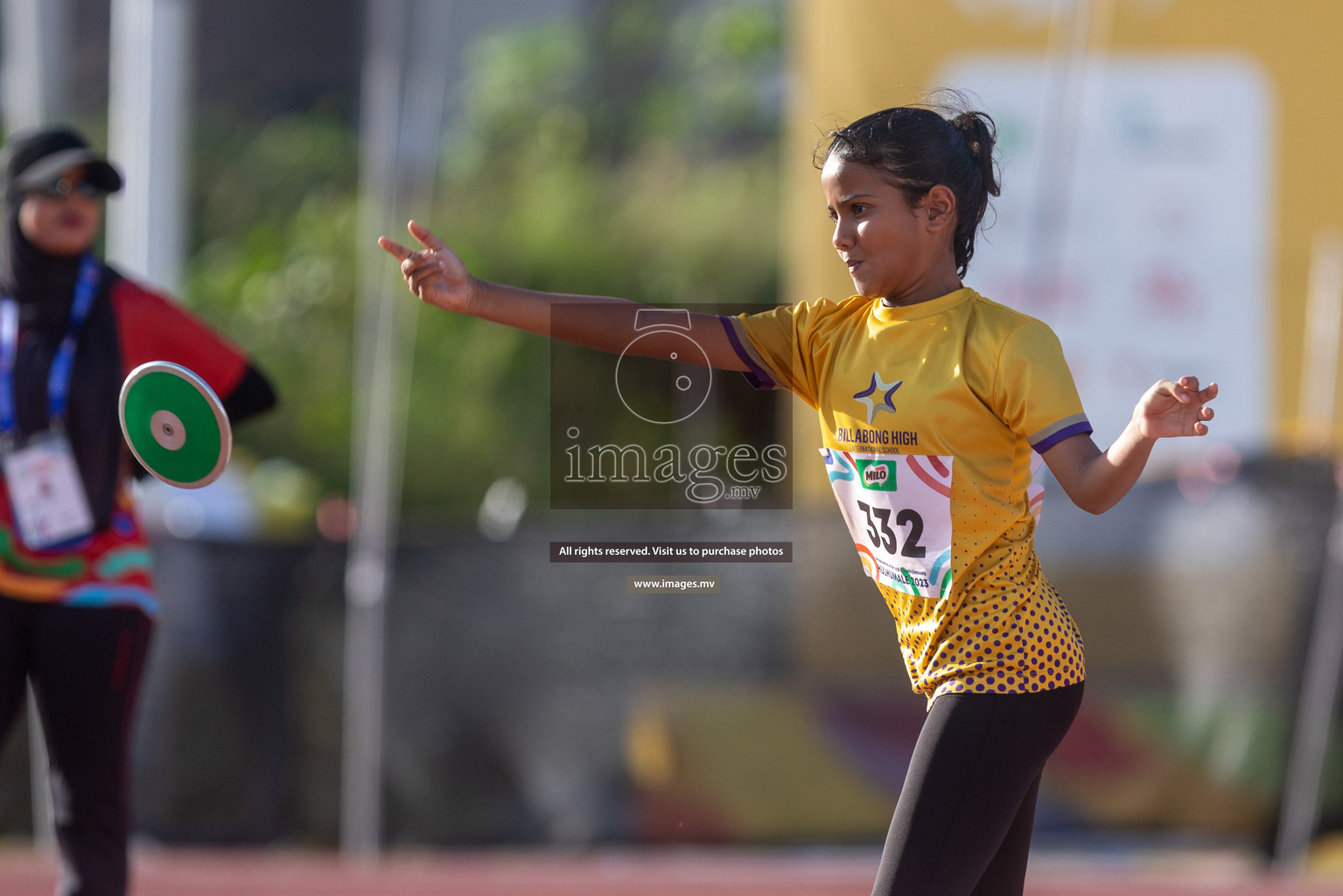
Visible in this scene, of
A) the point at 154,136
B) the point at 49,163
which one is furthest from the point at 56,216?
the point at 154,136

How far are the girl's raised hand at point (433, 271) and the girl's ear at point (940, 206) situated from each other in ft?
2.39

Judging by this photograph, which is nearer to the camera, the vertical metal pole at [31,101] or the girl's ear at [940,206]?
the girl's ear at [940,206]

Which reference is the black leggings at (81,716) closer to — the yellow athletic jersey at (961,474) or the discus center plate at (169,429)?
the discus center plate at (169,429)

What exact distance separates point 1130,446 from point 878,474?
0.40 m

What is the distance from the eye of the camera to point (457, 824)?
16.7 ft

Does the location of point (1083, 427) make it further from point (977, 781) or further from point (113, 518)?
point (113, 518)

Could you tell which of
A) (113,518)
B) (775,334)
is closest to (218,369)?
(113,518)

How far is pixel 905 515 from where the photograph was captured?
215cm

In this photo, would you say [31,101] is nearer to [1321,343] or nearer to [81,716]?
[81,716]

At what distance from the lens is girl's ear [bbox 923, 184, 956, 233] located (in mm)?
2141

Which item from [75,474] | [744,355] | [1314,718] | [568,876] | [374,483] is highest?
[744,355]

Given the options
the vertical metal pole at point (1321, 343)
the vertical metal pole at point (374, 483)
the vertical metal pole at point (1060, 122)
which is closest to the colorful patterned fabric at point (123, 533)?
the vertical metal pole at point (374, 483)

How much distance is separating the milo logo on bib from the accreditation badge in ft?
5.60

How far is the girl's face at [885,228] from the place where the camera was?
2.13 meters
